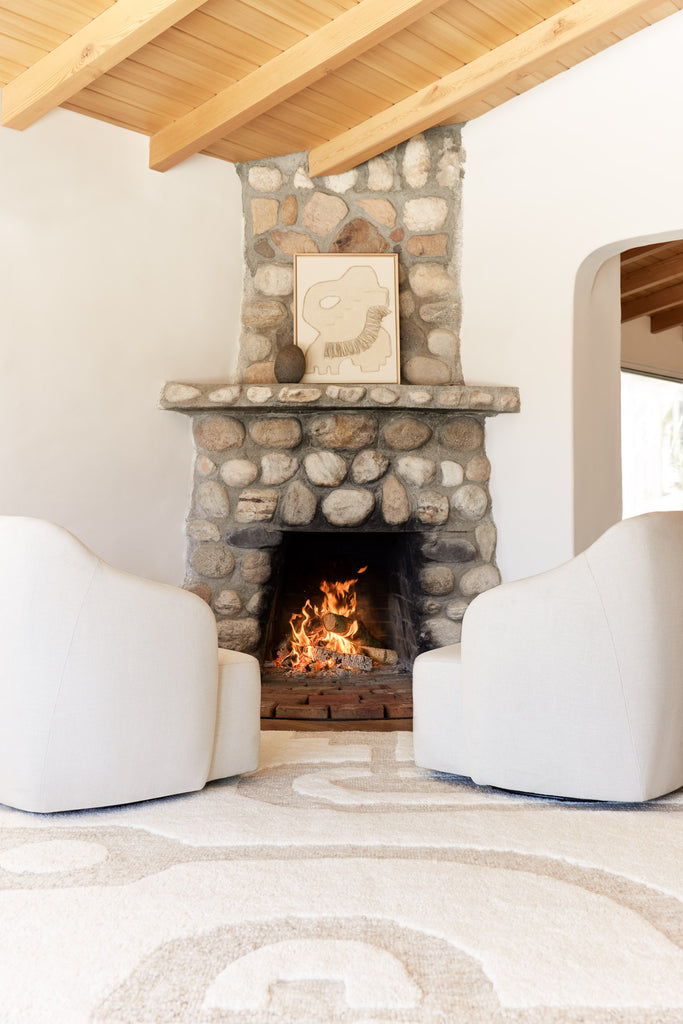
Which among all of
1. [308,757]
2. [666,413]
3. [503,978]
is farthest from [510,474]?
[666,413]

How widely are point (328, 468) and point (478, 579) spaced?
0.89m

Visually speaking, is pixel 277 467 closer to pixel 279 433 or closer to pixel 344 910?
pixel 279 433

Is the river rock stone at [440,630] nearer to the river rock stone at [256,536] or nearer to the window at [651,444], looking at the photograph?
the river rock stone at [256,536]

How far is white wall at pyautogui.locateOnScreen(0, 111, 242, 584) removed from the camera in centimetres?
362

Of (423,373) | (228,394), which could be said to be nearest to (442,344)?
(423,373)

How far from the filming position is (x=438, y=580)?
14.0ft

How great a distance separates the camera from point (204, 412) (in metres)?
4.15

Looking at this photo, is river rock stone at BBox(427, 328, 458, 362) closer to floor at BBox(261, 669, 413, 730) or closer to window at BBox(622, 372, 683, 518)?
floor at BBox(261, 669, 413, 730)

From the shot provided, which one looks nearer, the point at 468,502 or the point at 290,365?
the point at 290,365

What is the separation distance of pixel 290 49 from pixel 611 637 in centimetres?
260

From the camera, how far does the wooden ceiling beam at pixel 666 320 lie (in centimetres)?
713

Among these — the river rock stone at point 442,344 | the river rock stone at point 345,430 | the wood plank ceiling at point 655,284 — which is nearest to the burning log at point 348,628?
the river rock stone at point 345,430

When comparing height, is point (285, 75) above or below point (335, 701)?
above

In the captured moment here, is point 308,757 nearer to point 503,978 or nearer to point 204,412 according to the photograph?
point 503,978
